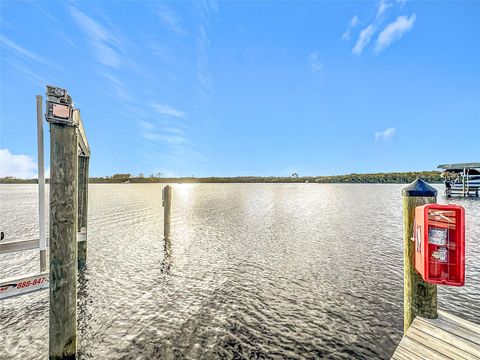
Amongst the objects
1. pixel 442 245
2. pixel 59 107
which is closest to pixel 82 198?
pixel 59 107

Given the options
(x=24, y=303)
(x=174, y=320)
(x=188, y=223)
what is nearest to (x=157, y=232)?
(x=188, y=223)

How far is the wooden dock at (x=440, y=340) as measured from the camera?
2605 millimetres

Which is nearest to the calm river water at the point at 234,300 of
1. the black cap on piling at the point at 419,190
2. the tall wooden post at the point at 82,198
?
the tall wooden post at the point at 82,198

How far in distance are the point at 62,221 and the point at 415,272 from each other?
4.12m

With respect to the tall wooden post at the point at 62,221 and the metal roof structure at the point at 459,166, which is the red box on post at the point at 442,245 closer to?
the tall wooden post at the point at 62,221

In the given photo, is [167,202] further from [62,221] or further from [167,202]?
[62,221]

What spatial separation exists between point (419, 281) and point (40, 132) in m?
5.00

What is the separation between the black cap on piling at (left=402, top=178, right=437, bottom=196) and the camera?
115 inches

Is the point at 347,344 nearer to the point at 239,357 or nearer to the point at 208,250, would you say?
the point at 239,357

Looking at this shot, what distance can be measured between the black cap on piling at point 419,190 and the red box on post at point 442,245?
0.73 ft

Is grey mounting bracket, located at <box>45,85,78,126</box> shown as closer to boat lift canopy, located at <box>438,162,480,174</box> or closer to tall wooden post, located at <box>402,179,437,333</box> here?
tall wooden post, located at <box>402,179,437,333</box>

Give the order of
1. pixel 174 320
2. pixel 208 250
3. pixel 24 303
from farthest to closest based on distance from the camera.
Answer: pixel 208 250 < pixel 24 303 < pixel 174 320

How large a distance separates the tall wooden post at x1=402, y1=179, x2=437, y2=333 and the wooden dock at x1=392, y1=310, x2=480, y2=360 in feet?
0.35

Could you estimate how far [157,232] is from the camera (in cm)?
1087
